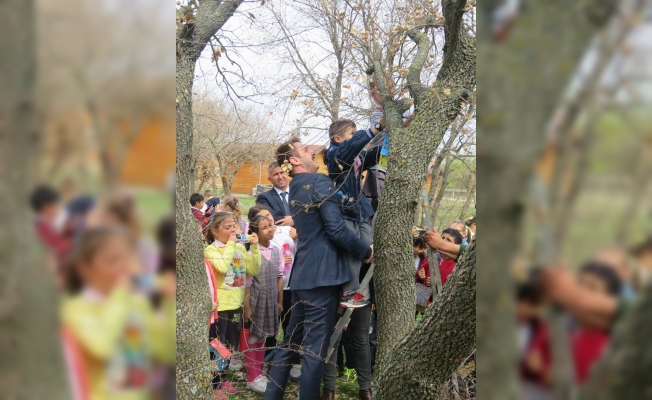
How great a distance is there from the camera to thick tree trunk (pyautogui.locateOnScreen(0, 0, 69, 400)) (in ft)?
2.02

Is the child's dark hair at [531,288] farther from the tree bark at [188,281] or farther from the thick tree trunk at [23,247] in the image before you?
the tree bark at [188,281]

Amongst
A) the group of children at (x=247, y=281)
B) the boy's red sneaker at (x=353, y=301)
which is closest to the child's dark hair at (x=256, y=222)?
the group of children at (x=247, y=281)

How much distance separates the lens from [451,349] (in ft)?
10.0

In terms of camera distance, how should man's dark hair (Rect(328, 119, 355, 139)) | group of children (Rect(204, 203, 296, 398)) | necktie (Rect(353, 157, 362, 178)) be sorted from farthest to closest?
1. group of children (Rect(204, 203, 296, 398))
2. man's dark hair (Rect(328, 119, 355, 139))
3. necktie (Rect(353, 157, 362, 178))

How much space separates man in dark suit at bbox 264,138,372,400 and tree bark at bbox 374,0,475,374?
1.49 feet

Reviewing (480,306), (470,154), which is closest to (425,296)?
(470,154)

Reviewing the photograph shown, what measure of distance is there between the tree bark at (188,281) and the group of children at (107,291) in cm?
264

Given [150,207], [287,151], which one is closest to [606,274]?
[150,207]

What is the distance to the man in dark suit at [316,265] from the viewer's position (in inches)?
158

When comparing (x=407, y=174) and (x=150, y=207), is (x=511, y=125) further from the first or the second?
(x=407, y=174)

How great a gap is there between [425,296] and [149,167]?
16.4ft

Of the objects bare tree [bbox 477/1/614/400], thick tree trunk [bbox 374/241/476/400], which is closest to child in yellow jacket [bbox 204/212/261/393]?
thick tree trunk [bbox 374/241/476/400]

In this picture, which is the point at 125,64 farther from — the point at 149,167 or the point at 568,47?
the point at 568,47

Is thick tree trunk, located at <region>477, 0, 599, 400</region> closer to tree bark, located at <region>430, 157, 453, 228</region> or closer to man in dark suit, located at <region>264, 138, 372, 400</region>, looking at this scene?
man in dark suit, located at <region>264, 138, 372, 400</region>
